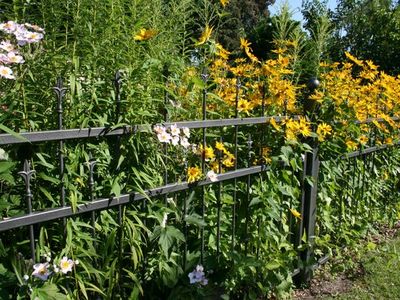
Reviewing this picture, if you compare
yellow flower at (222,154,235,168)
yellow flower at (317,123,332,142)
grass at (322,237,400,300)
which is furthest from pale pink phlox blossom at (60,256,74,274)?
grass at (322,237,400,300)

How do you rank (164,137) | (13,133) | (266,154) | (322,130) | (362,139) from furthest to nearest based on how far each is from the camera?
1. (362,139)
2. (322,130)
3. (266,154)
4. (164,137)
5. (13,133)

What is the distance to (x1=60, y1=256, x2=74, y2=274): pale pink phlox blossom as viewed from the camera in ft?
5.84

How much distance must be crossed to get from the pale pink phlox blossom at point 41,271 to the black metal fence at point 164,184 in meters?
0.04

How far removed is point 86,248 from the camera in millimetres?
2023

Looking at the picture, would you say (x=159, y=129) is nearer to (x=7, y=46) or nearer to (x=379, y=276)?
(x=7, y=46)

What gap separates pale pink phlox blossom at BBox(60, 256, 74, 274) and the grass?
231 cm

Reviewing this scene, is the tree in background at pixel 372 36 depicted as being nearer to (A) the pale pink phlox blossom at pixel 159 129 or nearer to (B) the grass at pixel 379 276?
(B) the grass at pixel 379 276

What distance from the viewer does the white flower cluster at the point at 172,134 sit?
2.12m

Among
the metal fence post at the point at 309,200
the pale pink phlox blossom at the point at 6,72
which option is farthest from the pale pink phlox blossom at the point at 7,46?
the metal fence post at the point at 309,200

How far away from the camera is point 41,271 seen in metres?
1.73

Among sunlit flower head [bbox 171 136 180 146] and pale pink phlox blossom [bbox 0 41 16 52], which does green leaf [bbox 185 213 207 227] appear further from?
pale pink phlox blossom [bbox 0 41 16 52]

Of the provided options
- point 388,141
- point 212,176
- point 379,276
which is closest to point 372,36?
point 388,141

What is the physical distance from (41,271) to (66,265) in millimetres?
101

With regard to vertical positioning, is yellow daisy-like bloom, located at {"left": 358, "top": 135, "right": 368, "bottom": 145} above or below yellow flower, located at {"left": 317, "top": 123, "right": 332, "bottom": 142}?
below
